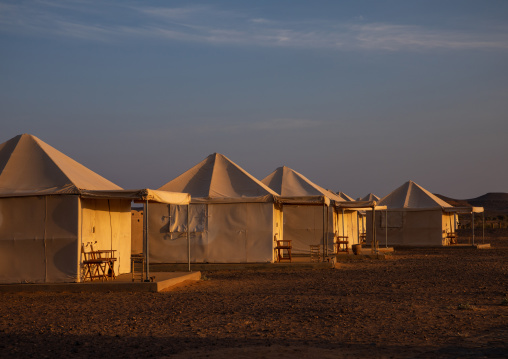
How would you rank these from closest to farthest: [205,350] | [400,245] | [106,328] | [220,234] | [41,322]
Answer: [205,350], [106,328], [41,322], [220,234], [400,245]

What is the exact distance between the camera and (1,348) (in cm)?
835

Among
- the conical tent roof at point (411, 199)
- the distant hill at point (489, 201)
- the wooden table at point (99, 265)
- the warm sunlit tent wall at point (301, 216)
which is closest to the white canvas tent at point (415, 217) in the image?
the conical tent roof at point (411, 199)

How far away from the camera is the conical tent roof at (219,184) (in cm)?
2225

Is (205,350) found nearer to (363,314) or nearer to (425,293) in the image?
(363,314)

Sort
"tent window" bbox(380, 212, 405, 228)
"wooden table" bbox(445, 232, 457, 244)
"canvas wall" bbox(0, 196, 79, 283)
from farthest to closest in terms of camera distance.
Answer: "wooden table" bbox(445, 232, 457, 244) < "tent window" bbox(380, 212, 405, 228) < "canvas wall" bbox(0, 196, 79, 283)

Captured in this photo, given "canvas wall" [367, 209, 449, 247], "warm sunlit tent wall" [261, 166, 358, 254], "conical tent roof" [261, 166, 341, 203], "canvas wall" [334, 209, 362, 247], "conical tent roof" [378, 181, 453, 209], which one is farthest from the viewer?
"conical tent roof" [378, 181, 453, 209]

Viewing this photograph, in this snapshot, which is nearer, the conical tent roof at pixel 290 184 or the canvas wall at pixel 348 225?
the conical tent roof at pixel 290 184

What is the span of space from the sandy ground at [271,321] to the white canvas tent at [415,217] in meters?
19.7

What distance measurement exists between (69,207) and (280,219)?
35.8 feet

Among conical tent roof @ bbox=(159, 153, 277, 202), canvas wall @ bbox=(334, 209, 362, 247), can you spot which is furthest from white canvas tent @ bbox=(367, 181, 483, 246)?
conical tent roof @ bbox=(159, 153, 277, 202)

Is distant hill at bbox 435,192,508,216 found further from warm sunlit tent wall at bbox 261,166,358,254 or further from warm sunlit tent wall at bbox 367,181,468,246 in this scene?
warm sunlit tent wall at bbox 261,166,358,254

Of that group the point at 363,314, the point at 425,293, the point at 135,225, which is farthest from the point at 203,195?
the point at 363,314

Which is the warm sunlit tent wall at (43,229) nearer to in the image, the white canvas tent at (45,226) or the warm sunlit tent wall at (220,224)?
the white canvas tent at (45,226)

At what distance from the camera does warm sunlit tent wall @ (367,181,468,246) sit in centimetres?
3631
